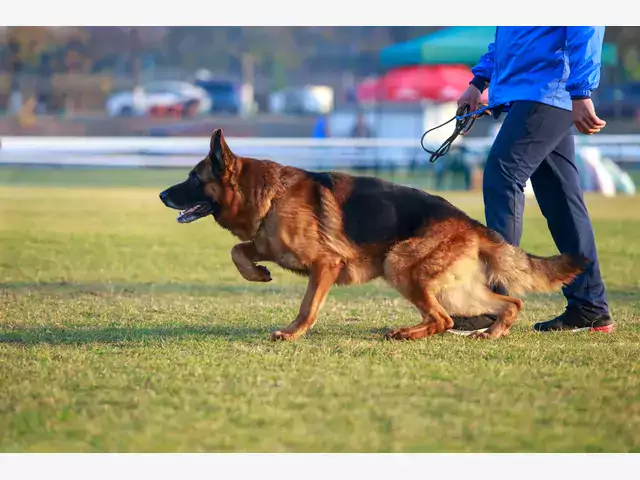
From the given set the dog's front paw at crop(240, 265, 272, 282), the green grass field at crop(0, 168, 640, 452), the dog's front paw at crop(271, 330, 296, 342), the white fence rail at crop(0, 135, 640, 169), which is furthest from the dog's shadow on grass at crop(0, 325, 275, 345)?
the white fence rail at crop(0, 135, 640, 169)

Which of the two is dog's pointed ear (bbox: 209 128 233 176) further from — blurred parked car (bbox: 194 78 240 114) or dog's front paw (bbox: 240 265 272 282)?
blurred parked car (bbox: 194 78 240 114)

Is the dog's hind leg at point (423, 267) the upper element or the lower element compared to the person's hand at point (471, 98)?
lower

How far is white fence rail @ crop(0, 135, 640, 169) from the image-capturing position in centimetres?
2289

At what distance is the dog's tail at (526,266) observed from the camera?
579cm

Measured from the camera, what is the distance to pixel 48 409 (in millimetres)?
4230

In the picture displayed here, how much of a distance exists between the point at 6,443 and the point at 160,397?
804 millimetres

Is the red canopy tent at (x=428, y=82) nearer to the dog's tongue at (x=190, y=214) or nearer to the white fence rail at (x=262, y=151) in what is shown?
the white fence rail at (x=262, y=151)

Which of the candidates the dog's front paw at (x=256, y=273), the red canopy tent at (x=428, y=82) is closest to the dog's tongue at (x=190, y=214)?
the dog's front paw at (x=256, y=273)

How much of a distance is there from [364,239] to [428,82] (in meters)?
23.6

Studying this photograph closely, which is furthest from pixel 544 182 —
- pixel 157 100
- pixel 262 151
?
pixel 157 100

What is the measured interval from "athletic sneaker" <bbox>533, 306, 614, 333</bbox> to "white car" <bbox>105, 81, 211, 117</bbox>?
4216cm

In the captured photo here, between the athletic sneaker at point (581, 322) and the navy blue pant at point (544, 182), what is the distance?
0.04 metres

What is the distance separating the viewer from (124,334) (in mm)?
6000
